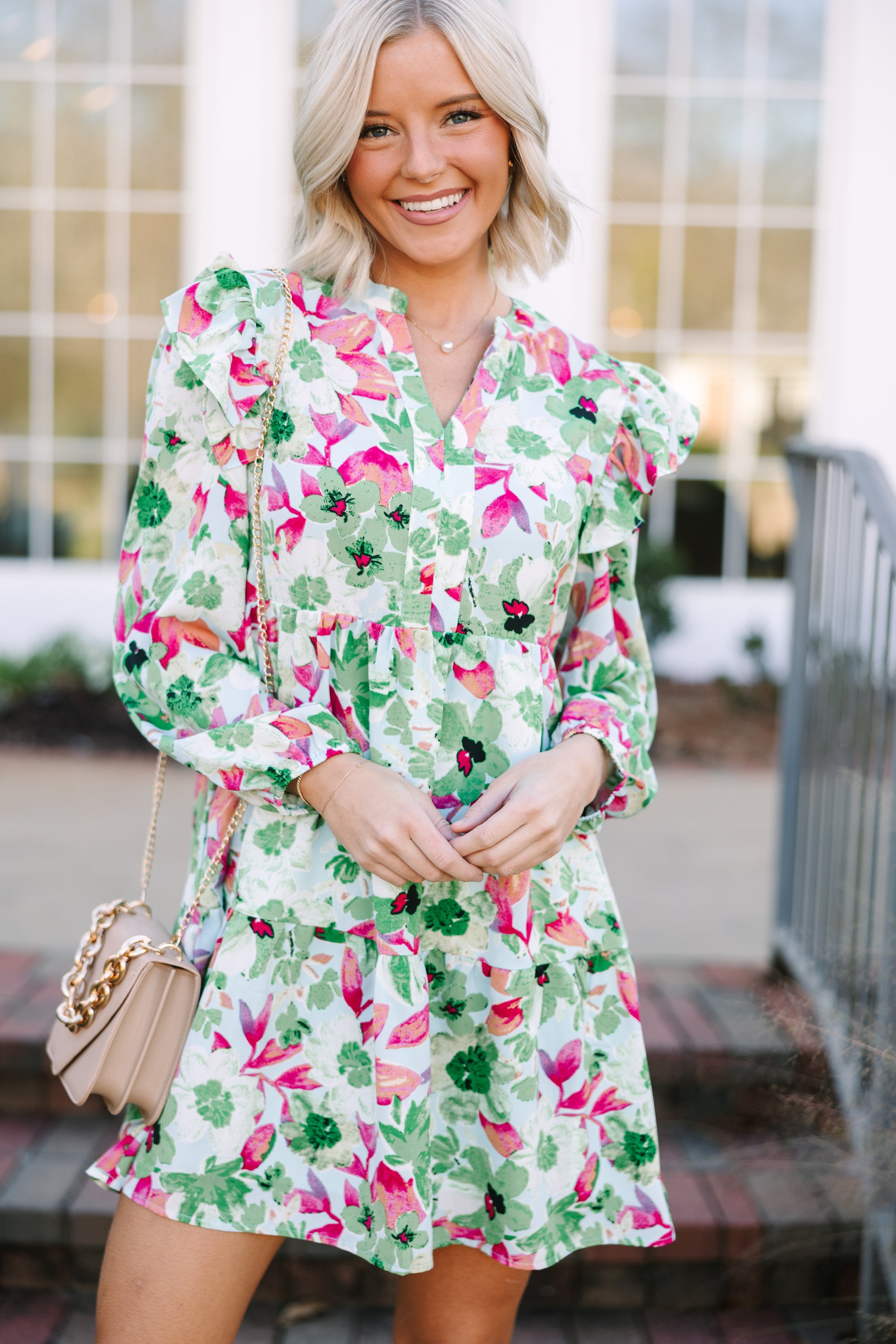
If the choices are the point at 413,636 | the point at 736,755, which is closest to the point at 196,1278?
the point at 413,636

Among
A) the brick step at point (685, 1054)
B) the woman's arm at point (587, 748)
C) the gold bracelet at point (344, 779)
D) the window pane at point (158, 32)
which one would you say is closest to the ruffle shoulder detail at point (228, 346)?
the gold bracelet at point (344, 779)

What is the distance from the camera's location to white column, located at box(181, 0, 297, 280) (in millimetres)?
5223

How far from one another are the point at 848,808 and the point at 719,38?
425 centimetres

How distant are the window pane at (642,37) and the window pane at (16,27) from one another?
8.10ft

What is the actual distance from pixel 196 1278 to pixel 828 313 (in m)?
5.13

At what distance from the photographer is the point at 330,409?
1336 millimetres

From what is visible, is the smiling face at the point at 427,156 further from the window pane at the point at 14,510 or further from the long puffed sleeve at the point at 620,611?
the window pane at the point at 14,510

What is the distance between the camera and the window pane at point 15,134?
5.45 metres

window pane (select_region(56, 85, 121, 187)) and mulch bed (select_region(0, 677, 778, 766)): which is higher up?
window pane (select_region(56, 85, 121, 187))

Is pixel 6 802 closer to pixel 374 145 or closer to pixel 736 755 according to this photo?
pixel 736 755

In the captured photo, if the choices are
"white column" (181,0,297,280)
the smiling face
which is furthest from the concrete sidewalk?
"white column" (181,0,297,280)

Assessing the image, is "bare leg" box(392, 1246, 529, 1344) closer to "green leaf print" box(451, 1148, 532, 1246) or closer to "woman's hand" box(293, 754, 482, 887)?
"green leaf print" box(451, 1148, 532, 1246)

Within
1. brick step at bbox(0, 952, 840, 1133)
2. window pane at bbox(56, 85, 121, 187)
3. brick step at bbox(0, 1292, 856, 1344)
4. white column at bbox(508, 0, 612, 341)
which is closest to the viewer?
brick step at bbox(0, 1292, 856, 1344)

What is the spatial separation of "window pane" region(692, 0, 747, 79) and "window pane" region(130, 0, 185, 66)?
217cm
